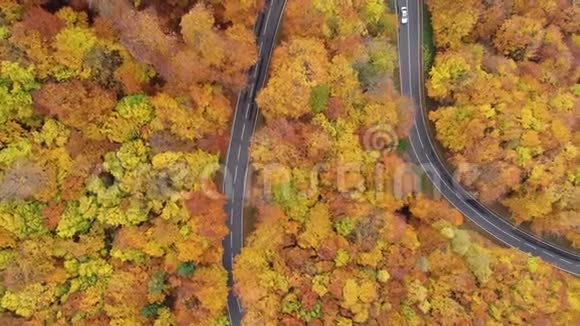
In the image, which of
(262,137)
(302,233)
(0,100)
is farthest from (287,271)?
(0,100)

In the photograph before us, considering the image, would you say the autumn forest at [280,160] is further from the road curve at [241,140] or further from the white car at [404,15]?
the road curve at [241,140]

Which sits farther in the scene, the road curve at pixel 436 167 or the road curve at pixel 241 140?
the road curve at pixel 436 167

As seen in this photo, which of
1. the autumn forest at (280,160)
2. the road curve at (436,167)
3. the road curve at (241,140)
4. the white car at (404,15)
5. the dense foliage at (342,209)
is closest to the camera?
the autumn forest at (280,160)

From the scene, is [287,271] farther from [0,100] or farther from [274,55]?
[0,100]

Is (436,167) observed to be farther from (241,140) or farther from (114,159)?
(114,159)

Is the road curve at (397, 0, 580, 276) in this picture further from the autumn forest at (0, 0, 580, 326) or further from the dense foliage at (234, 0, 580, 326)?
the dense foliage at (234, 0, 580, 326)

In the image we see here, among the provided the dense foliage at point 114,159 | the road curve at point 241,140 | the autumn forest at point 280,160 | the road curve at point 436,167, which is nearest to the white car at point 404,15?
the road curve at point 436,167
